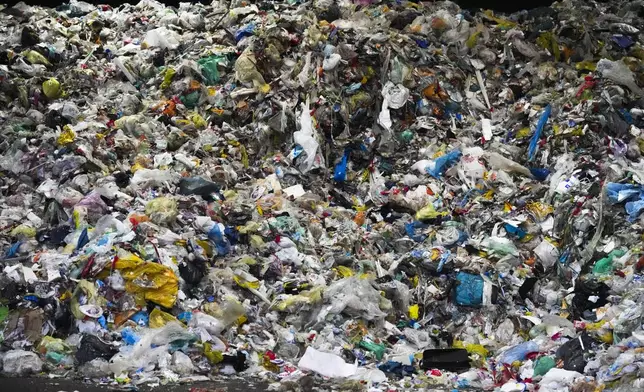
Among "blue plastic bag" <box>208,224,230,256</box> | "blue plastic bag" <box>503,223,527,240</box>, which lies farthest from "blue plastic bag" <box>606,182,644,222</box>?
"blue plastic bag" <box>208,224,230,256</box>

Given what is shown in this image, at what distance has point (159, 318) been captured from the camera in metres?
5.55

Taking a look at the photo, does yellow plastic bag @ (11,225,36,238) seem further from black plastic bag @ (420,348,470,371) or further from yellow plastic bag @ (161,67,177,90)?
black plastic bag @ (420,348,470,371)

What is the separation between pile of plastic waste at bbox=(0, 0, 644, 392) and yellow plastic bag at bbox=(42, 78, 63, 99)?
2 centimetres

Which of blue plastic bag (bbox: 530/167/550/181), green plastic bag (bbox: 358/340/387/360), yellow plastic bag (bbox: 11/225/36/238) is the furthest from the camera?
blue plastic bag (bbox: 530/167/550/181)

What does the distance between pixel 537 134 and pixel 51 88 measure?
454 centimetres

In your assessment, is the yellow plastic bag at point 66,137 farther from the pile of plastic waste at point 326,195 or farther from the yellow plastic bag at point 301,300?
the yellow plastic bag at point 301,300

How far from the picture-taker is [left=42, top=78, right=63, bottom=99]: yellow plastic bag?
27.4 feet

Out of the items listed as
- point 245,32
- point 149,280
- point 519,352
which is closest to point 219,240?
point 149,280

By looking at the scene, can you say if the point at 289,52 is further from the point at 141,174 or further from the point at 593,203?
the point at 593,203

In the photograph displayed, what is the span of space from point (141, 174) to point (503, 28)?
4135mm

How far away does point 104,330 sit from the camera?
18.1ft

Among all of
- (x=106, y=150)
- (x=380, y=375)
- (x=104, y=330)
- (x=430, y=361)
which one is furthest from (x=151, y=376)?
(x=106, y=150)

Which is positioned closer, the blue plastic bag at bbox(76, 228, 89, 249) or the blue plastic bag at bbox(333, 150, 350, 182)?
the blue plastic bag at bbox(76, 228, 89, 249)

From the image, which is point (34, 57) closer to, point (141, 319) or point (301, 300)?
point (141, 319)
